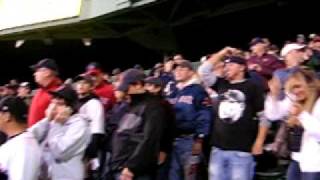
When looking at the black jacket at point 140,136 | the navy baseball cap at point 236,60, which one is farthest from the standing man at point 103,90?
the navy baseball cap at point 236,60

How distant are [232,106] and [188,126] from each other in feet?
2.58

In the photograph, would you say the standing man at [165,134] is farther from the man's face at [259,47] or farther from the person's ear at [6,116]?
the person's ear at [6,116]

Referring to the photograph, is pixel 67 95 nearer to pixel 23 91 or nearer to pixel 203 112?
pixel 203 112

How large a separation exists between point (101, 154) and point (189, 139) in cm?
123

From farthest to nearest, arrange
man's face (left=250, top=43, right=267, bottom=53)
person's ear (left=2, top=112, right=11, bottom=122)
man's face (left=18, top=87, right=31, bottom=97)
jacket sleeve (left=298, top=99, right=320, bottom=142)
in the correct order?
man's face (left=18, top=87, right=31, bottom=97), man's face (left=250, top=43, right=267, bottom=53), jacket sleeve (left=298, top=99, right=320, bottom=142), person's ear (left=2, top=112, right=11, bottom=122)

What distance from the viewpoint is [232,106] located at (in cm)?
699

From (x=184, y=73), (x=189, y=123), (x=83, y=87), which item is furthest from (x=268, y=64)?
(x=83, y=87)

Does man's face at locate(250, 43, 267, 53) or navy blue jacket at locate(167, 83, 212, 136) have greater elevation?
man's face at locate(250, 43, 267, 53)

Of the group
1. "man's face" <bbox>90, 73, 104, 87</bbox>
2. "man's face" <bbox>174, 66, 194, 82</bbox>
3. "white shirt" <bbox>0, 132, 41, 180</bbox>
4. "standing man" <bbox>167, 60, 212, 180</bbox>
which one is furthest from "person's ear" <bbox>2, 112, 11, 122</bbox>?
"man's face" <bbox>90, 73, 104, 87</bbox>

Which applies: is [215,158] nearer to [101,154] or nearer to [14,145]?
[101,154]

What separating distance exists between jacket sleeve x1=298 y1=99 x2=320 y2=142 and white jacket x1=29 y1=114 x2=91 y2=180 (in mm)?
2199

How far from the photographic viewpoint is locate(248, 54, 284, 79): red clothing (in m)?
8.10

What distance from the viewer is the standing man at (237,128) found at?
22.7ft

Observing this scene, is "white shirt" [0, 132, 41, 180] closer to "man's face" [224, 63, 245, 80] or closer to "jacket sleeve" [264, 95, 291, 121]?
"man's face" [224, 63, 245, 80]
